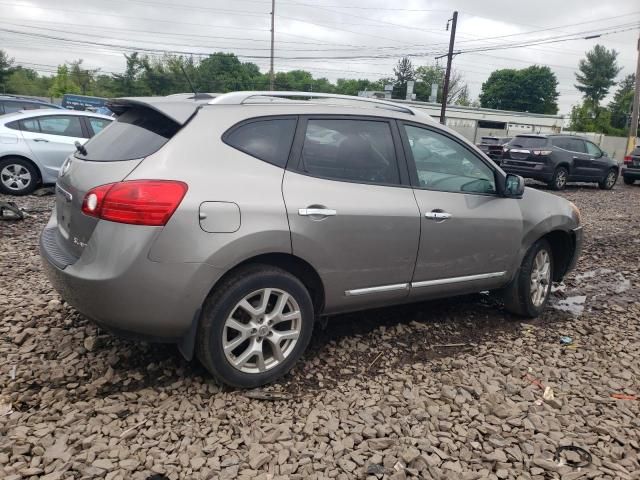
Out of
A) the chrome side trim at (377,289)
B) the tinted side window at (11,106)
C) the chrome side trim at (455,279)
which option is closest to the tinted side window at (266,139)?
the chrome side trim at (377,289)

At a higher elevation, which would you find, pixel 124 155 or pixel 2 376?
pixel 124 155

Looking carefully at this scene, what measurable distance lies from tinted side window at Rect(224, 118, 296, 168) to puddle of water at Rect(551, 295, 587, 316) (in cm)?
333

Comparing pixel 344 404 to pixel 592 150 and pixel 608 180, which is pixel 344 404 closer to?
pixel 592 150

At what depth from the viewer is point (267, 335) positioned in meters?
3.13

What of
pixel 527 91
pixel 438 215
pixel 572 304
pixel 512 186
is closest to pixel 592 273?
pixel 572 304

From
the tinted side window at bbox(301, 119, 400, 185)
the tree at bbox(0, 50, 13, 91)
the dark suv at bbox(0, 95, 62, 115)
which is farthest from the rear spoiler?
the tree at bbox(0, 50, 13, 91)

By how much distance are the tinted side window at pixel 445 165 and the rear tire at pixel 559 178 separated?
41.4ft

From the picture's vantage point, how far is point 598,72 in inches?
3223

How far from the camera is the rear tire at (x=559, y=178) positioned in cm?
1556

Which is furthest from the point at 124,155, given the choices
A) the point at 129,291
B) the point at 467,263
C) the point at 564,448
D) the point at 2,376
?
the point at 564,448

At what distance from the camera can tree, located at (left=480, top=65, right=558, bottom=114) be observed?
90875 millimetres

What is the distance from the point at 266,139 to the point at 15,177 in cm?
740

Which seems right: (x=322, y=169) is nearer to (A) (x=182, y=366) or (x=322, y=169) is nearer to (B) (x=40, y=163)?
(A) (x=182, y=366)

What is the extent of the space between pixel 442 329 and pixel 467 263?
2.05ft
